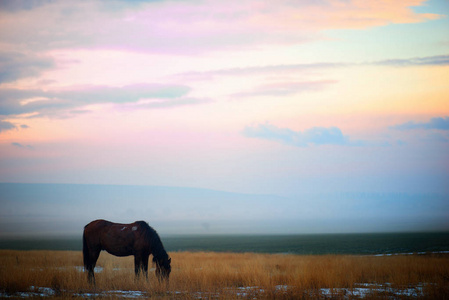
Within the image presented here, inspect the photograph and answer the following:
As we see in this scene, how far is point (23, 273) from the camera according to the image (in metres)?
12.5

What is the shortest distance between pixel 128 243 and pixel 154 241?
2.96 feet

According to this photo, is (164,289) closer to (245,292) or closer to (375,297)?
(245,292)

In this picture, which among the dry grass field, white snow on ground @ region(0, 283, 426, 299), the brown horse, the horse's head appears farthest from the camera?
the brown horse

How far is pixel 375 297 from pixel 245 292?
144 inches

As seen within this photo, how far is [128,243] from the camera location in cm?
1302

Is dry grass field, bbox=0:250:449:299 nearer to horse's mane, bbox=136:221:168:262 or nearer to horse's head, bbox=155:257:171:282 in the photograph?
horse's head, bbox=155:257:171:282

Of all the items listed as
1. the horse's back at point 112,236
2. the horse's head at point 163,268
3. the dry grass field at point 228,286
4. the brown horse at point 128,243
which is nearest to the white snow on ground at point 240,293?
the dry grass field at point 228,286

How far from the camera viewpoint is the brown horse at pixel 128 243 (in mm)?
12969

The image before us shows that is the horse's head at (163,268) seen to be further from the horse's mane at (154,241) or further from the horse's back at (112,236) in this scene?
the horse's back at (112,236)

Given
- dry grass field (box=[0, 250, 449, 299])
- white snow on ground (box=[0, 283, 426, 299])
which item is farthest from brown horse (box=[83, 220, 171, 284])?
white snow on ground (box=[0, 283, 426, 299])

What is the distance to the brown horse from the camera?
42.5 feet

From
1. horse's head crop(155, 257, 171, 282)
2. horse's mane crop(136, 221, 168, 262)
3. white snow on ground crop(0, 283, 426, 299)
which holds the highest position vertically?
horse's mane crop(136, 221, 168, 262)

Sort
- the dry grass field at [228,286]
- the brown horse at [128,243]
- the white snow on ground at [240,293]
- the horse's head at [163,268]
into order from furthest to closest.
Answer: the brown horse at [128,243]
the horse's head at [163,268]
the dry grass field at [228,286]
the white snow on ground at [240,293]

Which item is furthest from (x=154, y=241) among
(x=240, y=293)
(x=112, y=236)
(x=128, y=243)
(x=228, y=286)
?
(x=240, y=293)
